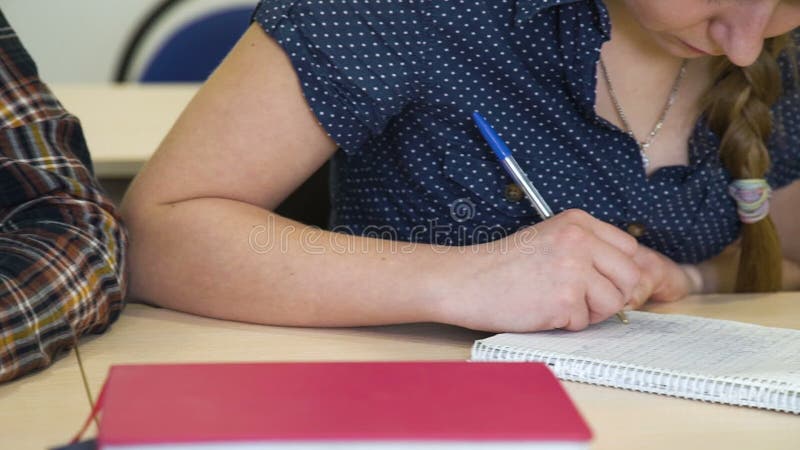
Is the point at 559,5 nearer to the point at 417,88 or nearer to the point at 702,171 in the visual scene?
the point at 417,88

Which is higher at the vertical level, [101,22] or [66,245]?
[66,245]

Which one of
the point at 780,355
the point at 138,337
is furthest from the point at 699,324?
the point at 138,337

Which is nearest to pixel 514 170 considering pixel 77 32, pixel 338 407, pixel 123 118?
pixel 338 407

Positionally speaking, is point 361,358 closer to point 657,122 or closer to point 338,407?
point 338,407

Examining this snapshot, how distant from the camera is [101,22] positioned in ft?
11.5

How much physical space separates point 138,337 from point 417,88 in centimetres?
36

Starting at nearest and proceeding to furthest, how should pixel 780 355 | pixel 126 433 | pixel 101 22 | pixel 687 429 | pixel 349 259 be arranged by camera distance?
1. pixel 126 433
2. pixel 687 429
3. pixel 780 355
4. pixel 349 259
5. pixel 101 22

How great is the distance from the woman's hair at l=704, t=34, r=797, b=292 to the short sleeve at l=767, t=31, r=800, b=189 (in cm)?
3

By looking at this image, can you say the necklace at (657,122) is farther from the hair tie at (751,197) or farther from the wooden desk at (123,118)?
the wooden desk at (123,118)

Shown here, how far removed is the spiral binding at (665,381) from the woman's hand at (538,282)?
0.22ft

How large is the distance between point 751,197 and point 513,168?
1.02ft

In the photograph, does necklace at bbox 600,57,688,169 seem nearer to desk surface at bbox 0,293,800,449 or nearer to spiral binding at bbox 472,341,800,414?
desk surface at bbox 0,293,800,449

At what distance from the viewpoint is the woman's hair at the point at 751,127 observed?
1.17 m

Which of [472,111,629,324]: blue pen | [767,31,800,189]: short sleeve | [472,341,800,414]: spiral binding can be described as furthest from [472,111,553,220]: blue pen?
[767,31,800,189]: short sleeve
